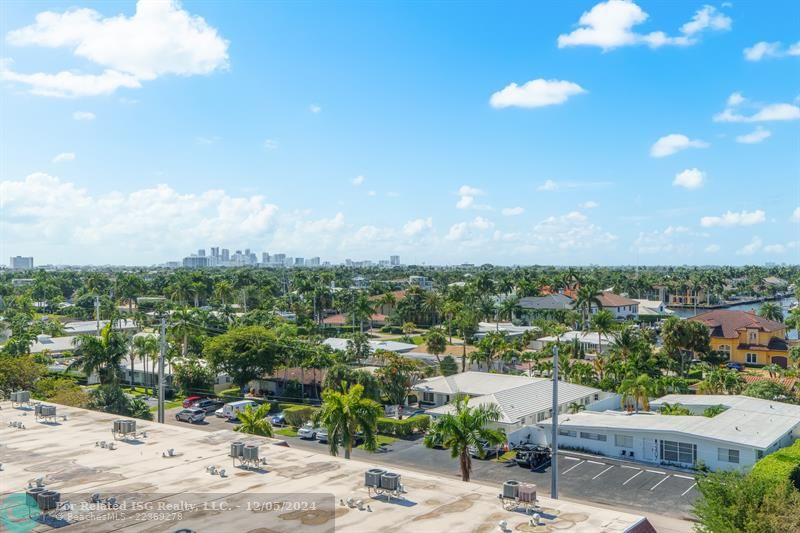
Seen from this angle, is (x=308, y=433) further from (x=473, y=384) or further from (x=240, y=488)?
(x=240, y=488)

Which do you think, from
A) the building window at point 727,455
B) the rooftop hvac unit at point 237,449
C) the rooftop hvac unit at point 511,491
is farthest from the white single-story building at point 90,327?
the rooftop hvac unit at point 511,491

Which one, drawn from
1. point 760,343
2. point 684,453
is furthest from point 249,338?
point 760,343

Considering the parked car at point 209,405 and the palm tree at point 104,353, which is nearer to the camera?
the palm tree at point 104,353

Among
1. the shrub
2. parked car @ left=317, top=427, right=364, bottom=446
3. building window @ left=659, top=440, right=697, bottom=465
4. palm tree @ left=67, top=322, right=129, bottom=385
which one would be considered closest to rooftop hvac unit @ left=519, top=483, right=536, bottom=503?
building window @ left=659, top=440, right=697, bottom=465

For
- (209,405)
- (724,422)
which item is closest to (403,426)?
(209,405)

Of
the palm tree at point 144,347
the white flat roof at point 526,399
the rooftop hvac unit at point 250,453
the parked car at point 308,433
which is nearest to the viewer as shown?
the rooftop hvac unit at point 250,453

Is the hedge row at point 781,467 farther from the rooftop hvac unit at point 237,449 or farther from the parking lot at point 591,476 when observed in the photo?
the rooftop hvac unit at point 237,449

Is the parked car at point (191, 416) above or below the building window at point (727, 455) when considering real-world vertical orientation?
below
